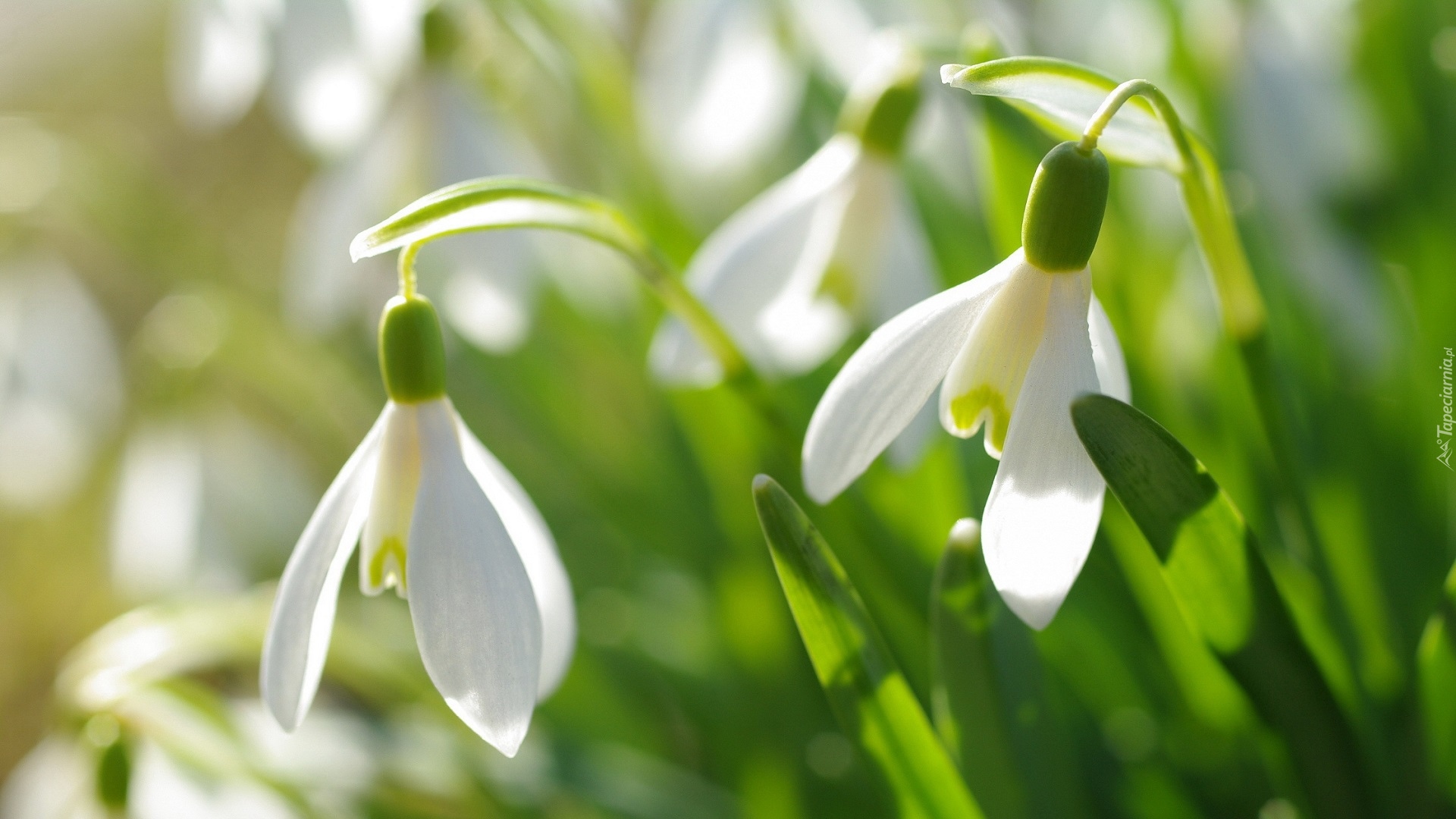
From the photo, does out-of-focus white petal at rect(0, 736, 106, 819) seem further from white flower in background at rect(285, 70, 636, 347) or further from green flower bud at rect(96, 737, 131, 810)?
white flower in background at rect(285, 70, 636, 347)

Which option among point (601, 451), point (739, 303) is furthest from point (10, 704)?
point (739, 303)

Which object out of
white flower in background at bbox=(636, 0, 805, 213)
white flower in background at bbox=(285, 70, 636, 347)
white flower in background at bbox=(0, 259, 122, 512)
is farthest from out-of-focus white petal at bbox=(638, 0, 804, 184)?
white flower in background at bbox=(0, 259, 122, 512)

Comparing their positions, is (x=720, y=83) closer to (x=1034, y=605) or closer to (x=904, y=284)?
(x=904, y=284)

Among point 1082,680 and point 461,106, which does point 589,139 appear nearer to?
point 461,106

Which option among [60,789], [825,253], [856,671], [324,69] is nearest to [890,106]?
[825,253]

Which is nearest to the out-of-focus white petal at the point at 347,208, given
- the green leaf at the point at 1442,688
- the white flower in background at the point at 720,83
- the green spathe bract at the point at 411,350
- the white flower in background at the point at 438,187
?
the white flower in background at the point at 438,187
